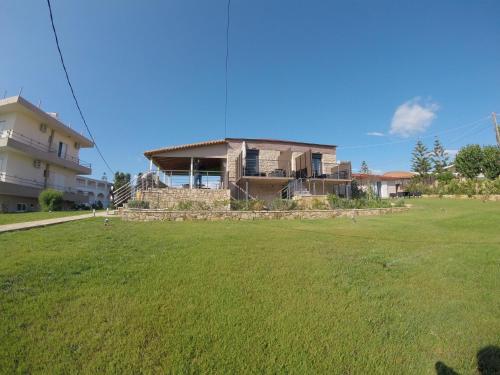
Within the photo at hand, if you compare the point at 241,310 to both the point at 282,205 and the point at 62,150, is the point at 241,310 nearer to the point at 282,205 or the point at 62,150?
the point at 282,205

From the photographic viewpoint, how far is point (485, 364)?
2502 mm

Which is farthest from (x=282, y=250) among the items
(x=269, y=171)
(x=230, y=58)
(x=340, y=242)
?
(x=269, y=171)

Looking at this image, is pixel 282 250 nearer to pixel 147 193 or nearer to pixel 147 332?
pixel 147 332

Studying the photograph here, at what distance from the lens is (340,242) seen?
682 cm

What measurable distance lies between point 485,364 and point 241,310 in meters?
2.52

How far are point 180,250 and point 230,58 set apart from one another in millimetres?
7651

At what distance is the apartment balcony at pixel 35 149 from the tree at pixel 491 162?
45546 millimetres

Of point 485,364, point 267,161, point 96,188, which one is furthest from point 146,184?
point 96,188

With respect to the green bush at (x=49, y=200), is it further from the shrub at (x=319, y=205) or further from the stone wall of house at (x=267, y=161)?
the shrub at (x=319, y=205)

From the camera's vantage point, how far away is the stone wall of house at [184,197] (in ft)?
48.1

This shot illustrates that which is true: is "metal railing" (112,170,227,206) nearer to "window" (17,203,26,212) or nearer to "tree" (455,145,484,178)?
"window" (17,203,26,212)

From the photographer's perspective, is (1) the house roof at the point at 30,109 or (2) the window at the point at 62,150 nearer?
(1) the house roof at the point at 30,109

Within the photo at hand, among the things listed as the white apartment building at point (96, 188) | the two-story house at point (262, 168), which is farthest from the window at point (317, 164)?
the white apartment building at point (96, 188)

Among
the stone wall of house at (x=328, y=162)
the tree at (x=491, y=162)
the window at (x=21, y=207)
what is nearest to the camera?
the window at (x=21, y=207)
